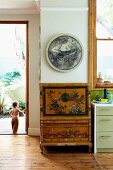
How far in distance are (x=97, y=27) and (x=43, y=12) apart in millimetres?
1025

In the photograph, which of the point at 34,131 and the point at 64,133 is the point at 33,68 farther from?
the point at 64,133

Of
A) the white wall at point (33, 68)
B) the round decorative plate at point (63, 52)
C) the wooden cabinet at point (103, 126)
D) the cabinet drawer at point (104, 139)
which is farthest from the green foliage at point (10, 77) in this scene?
the cabinet drawer at point (104, 139)

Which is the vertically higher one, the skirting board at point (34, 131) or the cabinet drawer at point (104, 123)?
the cabinet drawer at point (104, 123)

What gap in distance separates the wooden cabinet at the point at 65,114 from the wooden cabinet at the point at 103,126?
111mm

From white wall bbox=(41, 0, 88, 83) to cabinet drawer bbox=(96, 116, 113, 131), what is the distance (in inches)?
28.1

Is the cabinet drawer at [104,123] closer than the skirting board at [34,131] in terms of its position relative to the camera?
Yes

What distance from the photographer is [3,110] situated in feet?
24.3

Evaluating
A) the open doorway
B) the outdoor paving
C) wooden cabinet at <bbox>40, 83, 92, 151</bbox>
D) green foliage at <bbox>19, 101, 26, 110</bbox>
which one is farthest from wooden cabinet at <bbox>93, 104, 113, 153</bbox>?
green foliage at <bbox>19, 101, 26, 110</bbox>

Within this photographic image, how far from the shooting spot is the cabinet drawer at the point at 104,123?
15.6 ft

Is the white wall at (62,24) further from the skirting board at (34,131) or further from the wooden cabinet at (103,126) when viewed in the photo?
the skirting board at (34,131)

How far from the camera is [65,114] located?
4773 millimetres

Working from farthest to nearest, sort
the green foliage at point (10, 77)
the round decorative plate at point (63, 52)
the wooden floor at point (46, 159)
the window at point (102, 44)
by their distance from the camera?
the green foliage at point (10, 77) → the window at point (102, 44) → the round decorative plate at point (63, 52) → the wooden floor at point (46, 159)

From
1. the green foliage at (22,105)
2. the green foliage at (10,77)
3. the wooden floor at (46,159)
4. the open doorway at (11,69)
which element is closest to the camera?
the wooden floor at (46,159)

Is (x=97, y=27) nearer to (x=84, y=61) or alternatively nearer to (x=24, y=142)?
(x=84, y=61)
